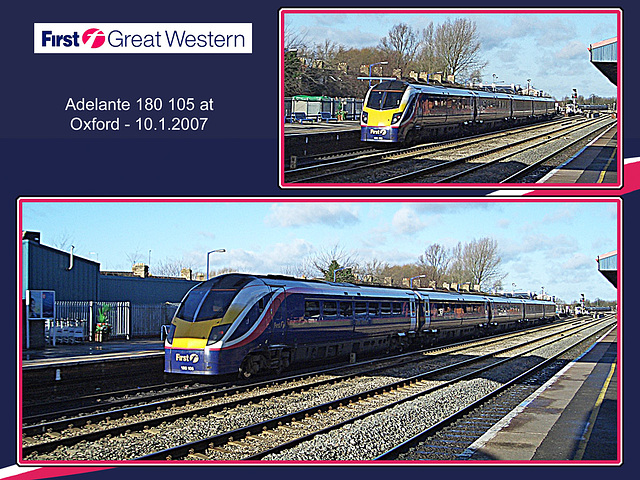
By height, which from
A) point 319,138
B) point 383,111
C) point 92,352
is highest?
point 383,111

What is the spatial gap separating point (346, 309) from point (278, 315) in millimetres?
2581

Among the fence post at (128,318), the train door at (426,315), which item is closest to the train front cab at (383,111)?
the train door at (426,315)

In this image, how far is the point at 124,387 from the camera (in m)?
14.5

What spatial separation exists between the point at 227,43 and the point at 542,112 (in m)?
5.23

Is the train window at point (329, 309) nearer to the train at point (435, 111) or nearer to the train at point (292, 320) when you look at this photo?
the train at point (292, 320)

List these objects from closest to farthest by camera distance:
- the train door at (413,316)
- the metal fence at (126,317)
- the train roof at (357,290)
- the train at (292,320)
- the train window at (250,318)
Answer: the train at (292,320)
the train window at (250,318)
the train roof at (357,290)
the train door at (413,316)
the metal fence at (126,317)

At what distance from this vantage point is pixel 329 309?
51.9ft

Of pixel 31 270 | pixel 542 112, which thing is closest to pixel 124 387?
pixel 31 270

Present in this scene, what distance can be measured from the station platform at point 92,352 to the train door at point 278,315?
3663 millimetres

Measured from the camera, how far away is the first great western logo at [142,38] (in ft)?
31.6

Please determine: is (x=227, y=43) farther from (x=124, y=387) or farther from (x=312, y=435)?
(x=124, y=387)

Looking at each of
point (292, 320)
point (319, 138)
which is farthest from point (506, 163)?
point (292, 320)

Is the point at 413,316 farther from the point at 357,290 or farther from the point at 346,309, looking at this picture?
the point at 346,309

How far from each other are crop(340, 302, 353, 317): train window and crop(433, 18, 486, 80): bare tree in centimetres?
681
